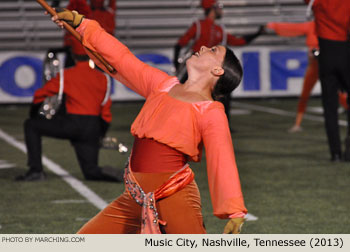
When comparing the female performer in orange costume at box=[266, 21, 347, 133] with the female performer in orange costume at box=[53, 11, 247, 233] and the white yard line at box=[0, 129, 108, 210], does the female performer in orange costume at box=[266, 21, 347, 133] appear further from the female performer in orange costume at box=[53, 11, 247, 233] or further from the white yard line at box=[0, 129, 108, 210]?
the female performer in orange costume at box=[53, 11, 247, 233]

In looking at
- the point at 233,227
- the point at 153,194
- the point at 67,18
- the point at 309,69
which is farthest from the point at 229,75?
the point at 309,69

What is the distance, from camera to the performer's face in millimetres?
4008

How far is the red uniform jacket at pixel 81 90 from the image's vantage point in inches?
315

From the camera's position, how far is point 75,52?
26.8ft

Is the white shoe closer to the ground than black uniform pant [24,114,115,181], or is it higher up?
closer to the ground

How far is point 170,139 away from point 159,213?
34 cm

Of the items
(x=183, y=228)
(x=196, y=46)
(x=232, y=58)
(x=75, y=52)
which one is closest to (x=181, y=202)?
(x=183, y=228)

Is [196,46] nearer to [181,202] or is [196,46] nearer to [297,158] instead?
[297,158]

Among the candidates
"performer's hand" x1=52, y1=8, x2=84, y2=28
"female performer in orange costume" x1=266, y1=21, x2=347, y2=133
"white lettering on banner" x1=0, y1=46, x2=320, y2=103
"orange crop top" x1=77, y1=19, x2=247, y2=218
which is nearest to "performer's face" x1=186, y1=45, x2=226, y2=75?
"orange crop top" x1=77, y1=19, x2=247, y2=218

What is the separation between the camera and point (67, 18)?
4262 mm

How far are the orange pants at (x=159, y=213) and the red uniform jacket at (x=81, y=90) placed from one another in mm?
3932

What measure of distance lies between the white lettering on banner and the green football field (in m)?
3.54

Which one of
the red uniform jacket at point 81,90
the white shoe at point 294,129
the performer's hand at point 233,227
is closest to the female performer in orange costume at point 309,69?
the white shoe at point 294,129

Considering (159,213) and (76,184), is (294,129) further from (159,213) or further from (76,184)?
(159,213)
